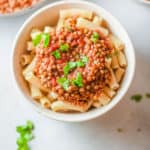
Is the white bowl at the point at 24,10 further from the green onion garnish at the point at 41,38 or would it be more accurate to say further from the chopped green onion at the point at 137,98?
the chopped green onion at the point at 137,98

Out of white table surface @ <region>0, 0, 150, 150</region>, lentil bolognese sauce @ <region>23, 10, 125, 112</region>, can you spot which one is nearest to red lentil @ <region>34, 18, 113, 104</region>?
lentil bolognese sauce @ <region>23, 10, 125, 112</region>

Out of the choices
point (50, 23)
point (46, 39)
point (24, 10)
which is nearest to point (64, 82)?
point (46, 39)

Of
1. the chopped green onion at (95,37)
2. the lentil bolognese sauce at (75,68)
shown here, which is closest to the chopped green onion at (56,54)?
the lentil bolognese sauce at (75,68)

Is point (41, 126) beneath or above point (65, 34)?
beneath

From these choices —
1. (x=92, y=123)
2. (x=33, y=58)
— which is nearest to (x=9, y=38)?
(x=33, y=58)

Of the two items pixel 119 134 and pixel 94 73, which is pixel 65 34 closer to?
pixel 94 73
